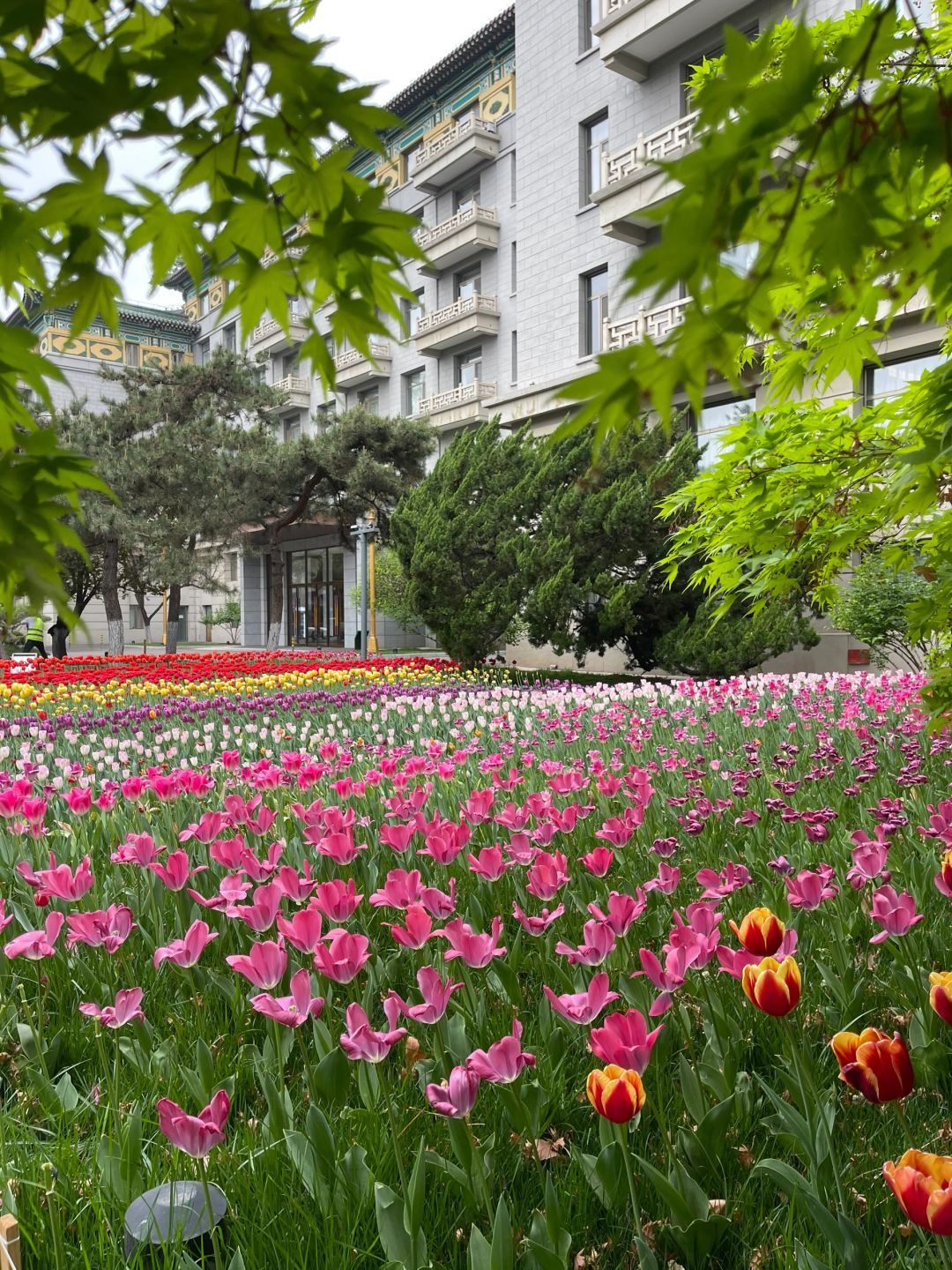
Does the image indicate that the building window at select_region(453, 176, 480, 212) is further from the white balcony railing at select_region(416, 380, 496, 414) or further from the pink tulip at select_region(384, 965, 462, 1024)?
the pink tulip at select_region(384, 965, 462, 1024)

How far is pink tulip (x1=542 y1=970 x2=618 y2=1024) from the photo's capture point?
1.44 meters

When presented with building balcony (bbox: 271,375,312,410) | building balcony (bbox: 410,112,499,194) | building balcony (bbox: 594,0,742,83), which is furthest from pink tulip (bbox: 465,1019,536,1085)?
building balcony (bbox: 271,375,312,410)

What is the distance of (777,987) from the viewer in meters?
1.31

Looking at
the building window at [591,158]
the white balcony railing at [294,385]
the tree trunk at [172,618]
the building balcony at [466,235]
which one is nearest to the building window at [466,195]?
the building balcony at [466,235]

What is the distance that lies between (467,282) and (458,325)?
7.32 ft

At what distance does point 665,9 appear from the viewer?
1481 centimetres

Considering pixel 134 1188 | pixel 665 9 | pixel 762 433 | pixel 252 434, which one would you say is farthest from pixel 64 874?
pixel 252 434

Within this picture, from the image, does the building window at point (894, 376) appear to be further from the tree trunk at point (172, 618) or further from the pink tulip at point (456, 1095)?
the tree trunk at point (172, 618)

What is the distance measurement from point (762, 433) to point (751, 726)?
2.85m

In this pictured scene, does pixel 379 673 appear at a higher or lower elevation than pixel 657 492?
lower

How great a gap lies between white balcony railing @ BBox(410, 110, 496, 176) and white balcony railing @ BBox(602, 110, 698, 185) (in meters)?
9.12

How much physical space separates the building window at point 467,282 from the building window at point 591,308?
21.6ft

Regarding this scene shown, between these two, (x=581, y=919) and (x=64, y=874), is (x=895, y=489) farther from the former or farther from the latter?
(x=64, y=874)

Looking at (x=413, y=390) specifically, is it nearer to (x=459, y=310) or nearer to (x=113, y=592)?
(x=459, y=310)
